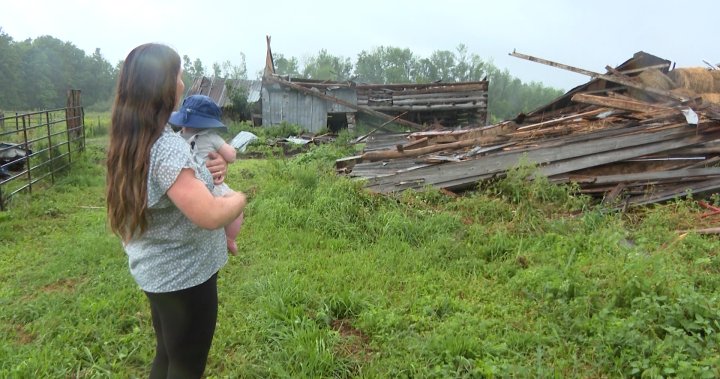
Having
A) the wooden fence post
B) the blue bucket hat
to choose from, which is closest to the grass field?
the blue bucket hat

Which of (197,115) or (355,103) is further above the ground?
(355,103)

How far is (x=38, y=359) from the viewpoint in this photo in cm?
297

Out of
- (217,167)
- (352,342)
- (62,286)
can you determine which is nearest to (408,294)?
(352,342)

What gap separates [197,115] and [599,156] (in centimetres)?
640

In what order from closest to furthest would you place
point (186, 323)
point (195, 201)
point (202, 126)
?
1. point (195, 201)
2. point (186, 323)
3. point (202, 126)

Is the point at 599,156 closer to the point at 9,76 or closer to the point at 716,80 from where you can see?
the point at 716,80

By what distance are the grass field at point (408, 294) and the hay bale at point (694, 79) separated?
18.8ft

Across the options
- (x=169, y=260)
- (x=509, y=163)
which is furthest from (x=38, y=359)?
(x=509, y=163)

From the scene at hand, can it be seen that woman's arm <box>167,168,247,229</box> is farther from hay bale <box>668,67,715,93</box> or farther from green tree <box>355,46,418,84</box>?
green tree <box>355,46,418,84</box>

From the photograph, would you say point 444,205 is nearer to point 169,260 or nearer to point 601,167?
point 601,167

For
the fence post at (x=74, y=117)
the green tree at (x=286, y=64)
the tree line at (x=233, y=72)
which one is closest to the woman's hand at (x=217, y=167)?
the fence post at (x=74, y=117)

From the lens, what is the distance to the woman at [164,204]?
1.54 metres

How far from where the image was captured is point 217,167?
82.7 inches

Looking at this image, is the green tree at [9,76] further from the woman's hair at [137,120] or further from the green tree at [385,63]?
the woman's hair at [137,120]
